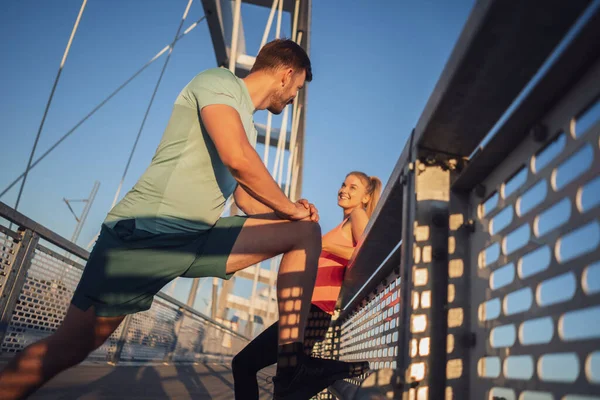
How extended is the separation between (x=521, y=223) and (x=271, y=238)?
939mm

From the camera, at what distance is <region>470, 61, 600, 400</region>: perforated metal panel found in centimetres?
83

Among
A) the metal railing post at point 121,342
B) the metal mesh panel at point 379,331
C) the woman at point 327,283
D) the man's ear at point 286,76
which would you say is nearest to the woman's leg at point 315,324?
the woman at point 327,283

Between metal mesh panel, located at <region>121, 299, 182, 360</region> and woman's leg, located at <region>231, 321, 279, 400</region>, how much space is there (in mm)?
3770

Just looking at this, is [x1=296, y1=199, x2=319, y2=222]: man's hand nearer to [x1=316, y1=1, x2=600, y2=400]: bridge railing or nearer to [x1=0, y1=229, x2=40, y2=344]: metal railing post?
[x1=316, y1=1, x2=600, y2=400]: bridge railing

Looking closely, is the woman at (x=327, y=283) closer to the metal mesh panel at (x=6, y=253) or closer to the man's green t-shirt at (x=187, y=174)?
Answer: the man's green t-shirt at (x=187, y=174)

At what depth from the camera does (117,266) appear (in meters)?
1.51

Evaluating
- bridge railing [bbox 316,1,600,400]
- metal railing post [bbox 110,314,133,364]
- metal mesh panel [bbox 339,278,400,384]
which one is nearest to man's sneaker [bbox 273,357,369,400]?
metal mesh panel [bbox 339,278,400,384]

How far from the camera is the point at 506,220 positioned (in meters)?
1.19

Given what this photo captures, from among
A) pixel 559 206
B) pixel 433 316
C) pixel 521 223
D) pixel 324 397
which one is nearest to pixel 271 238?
pixel 433 316

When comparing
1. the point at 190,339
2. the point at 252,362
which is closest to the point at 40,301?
the point at 252,362

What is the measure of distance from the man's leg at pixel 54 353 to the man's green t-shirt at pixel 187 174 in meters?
0.33

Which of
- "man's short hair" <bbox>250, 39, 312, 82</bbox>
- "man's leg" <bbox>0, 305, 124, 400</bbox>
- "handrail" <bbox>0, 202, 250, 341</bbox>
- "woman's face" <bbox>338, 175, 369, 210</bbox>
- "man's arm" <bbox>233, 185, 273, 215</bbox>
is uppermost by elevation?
"woman's face" <bbox>338, 175, 369, 210</bbox>

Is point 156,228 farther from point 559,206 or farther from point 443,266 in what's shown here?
point 559,206

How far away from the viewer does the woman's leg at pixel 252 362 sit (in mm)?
2332
